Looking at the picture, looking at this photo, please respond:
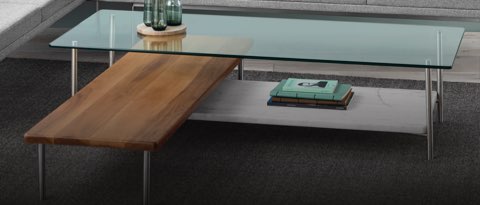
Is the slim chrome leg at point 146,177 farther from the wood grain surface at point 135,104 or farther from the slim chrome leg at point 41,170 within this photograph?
the slim chrome leg at point 41,170

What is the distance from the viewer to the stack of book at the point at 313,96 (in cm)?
415

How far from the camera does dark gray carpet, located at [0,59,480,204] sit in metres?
3.57

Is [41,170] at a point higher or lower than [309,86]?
lower

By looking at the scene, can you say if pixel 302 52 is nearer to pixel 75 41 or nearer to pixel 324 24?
pixel 324 24

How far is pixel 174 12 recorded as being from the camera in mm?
4203

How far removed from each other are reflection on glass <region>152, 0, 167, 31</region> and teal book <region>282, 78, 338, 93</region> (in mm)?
543

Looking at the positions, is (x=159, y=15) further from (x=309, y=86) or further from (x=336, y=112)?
(x=336, y=112)

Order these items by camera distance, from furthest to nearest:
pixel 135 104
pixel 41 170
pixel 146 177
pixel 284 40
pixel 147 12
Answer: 1. pixel 147 12
2. pixel 284 40
3. pixel 135 104
4. pixel 41 170
5. pixel 146 177

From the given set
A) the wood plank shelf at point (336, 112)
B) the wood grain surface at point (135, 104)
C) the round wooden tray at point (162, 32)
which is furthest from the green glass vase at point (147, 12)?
the wood plank shelf at point (336, 112)

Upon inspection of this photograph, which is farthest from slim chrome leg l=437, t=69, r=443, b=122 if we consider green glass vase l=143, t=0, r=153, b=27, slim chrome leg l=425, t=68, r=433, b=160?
green glass vase l=143, t=0, r=153, b=27

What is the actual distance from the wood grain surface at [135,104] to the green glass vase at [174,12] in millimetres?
165

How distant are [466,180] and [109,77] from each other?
53.9 inches

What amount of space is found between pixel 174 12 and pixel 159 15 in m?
0.11

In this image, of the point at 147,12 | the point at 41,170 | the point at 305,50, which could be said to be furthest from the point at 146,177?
the point at 147,12
